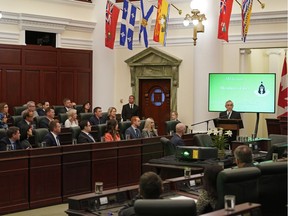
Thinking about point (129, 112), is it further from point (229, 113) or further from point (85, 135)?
point (85, 135)

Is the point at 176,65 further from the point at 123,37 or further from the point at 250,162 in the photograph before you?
the point at 250,162

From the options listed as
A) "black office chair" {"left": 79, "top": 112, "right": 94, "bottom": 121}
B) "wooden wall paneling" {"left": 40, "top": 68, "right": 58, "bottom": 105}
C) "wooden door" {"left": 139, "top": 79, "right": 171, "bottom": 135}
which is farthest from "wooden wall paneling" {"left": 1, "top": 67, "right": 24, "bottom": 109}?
"wooden door" {"left": 139, "top": 79, "right": 171, "bottom": 135}

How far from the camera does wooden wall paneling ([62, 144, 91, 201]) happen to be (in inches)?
361

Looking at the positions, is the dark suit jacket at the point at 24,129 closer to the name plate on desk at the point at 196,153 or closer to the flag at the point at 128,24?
the name plate on desk at the point at 196,153

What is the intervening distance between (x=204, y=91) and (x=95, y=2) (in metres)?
4.69

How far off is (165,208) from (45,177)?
5.41 m

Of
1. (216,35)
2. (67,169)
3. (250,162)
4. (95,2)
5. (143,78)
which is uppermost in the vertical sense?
(95,2)

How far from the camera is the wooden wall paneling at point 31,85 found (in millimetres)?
15141

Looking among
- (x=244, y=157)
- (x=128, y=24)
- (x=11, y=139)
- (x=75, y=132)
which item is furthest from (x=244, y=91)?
(x=244, y=157)

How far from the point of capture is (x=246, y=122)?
1544cm

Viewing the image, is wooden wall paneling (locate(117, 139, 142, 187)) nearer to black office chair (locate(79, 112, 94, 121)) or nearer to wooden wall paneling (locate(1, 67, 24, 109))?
black office chair (locate(79, 112, 94, 121))

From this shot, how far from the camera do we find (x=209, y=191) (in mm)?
4840

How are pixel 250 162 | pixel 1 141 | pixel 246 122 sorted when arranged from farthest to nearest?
pixel 246 122
pixel 1 141
pixel 250 162

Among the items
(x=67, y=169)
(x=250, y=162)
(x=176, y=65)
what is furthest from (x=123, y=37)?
(x=250, y=162)
